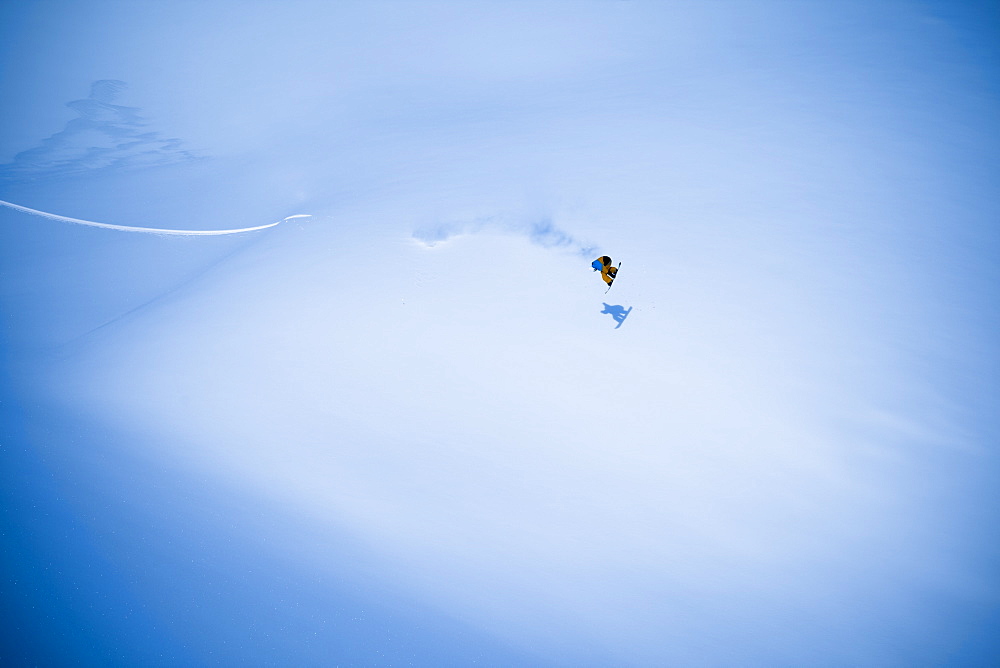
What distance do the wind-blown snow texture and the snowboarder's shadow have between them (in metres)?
0.06

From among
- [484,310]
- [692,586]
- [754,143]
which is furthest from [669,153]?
[692,586]

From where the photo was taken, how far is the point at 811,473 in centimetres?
464

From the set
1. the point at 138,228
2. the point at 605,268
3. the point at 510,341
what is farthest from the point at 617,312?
the point at 138,228

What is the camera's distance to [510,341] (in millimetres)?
5711

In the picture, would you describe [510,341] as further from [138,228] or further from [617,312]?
[138,228]

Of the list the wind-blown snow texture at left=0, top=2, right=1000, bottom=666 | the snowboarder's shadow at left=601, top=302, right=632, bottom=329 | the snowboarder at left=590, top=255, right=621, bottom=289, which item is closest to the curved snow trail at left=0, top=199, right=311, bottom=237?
the wind-blown snow texture at left=0, top=2, right=1000, bottom=666

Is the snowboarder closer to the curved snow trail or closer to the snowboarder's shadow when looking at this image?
the snowboarder's shadow

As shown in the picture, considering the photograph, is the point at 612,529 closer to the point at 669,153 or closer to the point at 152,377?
the point at 669,153

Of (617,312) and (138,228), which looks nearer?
(617,312)

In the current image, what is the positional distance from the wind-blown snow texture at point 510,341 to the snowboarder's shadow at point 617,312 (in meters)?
0.06

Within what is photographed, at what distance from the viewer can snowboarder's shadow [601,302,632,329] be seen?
563 centimetres

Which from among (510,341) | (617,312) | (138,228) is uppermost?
(617,312)

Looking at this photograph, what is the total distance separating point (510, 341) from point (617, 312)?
1355 millimetres

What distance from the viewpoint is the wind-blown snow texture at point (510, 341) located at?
14.3 ft
